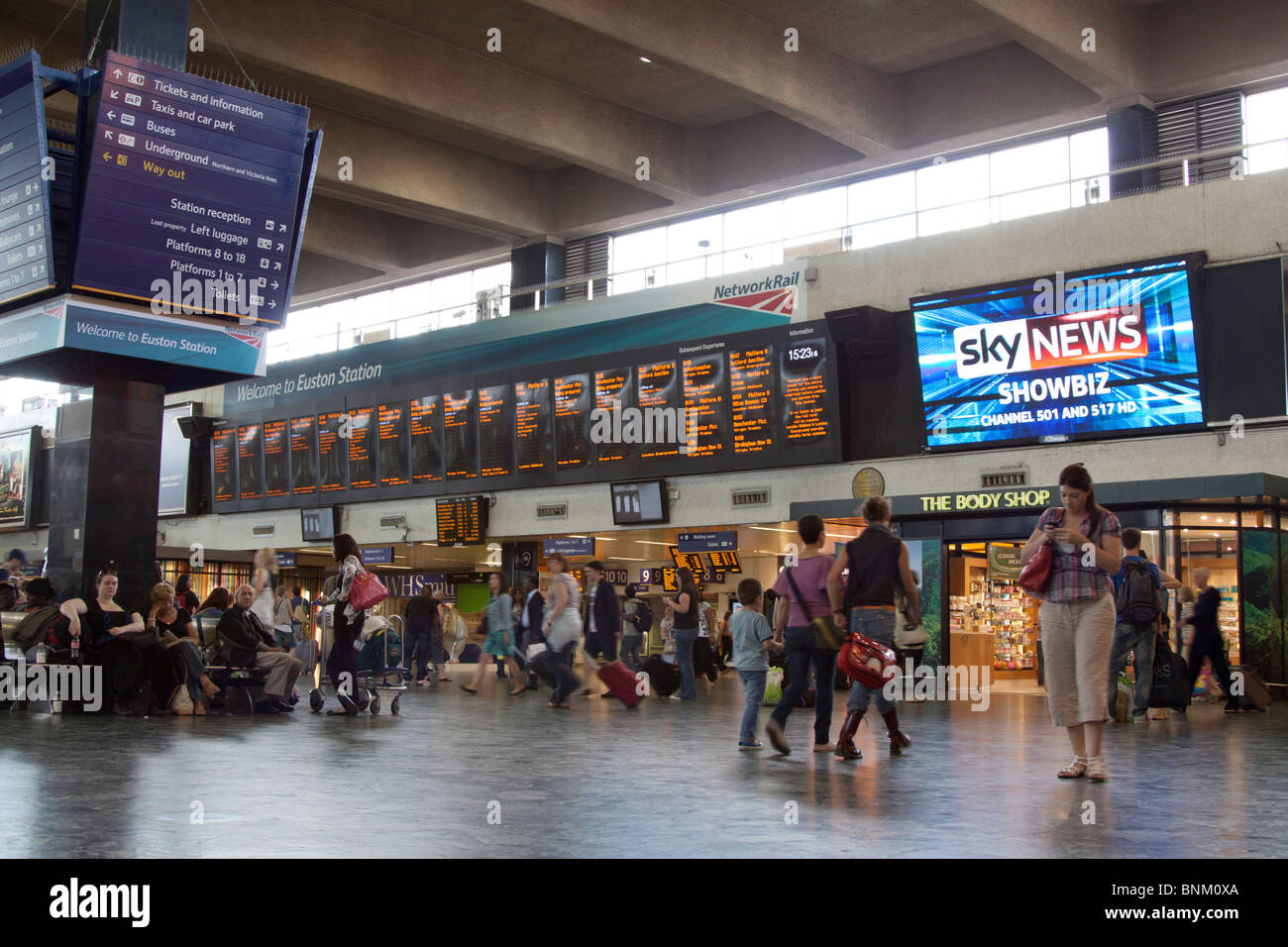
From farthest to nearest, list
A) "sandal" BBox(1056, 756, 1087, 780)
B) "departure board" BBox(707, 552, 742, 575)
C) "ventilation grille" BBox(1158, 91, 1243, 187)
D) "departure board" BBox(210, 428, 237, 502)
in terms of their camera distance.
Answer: "departure board" BBox(210, 428, 237, 502) < "departure board" BBox(707, 552, 742, 575) < "ventilation grille" BBox(1158, 91, 1243, 187) < "sandal" BBox(1056, 756, 1087, 780)

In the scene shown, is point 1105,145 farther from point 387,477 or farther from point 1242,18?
point 387,477

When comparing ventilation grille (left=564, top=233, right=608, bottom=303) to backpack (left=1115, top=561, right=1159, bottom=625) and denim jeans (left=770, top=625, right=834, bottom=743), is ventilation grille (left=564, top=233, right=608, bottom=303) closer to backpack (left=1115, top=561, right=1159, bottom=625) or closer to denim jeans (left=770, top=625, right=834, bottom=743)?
backpack (left=1115, top=561, right=1159, bottom=625)

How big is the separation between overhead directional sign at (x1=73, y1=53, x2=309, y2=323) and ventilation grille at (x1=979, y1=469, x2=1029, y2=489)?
1000cm

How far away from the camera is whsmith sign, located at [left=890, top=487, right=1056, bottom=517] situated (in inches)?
675

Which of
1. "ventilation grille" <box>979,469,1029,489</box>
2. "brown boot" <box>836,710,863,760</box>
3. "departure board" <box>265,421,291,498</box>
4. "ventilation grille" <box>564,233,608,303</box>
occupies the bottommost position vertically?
"brown boot" <box>836,710,863,760</box>

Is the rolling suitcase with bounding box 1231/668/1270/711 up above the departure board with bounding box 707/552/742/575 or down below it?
below

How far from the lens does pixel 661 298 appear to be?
22.2 meters

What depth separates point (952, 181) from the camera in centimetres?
2564

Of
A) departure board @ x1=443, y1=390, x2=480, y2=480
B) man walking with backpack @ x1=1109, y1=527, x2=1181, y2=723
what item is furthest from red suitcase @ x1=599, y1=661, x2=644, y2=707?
departure board @ x1=443, y1=390, x2=480, y2=480

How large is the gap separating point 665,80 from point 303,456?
11.0m

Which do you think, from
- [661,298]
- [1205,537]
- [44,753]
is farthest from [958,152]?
[44,753]

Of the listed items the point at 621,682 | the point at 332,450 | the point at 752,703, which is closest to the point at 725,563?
the point at 332,450

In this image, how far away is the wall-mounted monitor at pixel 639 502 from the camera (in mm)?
21609

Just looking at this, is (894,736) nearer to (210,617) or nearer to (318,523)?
(210,617)
